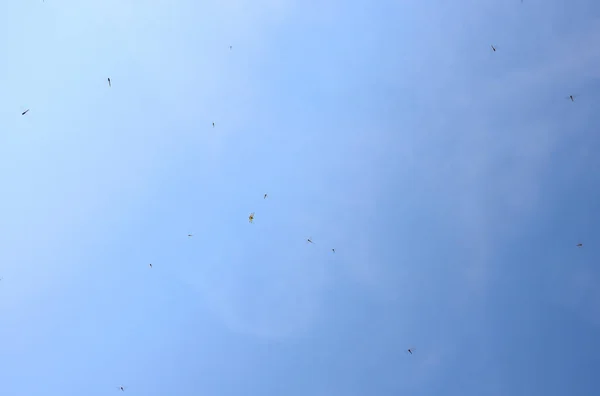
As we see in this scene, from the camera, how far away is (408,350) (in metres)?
19.9

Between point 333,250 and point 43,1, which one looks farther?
point 333,250

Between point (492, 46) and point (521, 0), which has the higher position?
point (521, 0)

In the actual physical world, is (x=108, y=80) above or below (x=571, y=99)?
below

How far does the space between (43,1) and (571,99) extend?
27989mm

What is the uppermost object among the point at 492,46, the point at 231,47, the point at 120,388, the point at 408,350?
the point at 492,46

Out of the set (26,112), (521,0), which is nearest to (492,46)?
(521,0)

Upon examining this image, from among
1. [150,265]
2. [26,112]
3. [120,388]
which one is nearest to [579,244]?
[150,265]

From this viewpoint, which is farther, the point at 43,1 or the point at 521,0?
the point at 521,0

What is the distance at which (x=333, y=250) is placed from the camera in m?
20.0

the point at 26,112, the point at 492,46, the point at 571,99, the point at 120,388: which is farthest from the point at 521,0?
the point at 120,388

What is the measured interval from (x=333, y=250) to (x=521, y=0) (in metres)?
17.1

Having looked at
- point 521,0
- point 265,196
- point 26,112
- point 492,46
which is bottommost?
point 265,196

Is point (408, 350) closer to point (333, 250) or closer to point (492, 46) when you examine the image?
point (333, 250)

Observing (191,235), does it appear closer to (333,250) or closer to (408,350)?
(333,250)
